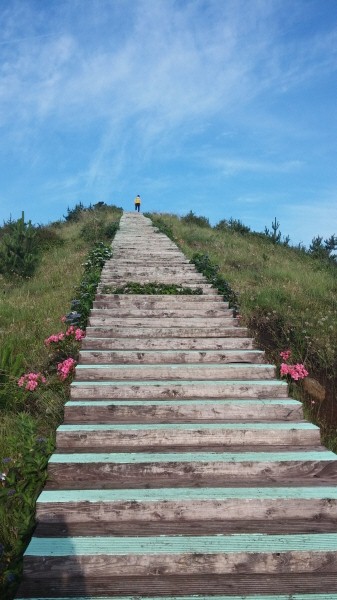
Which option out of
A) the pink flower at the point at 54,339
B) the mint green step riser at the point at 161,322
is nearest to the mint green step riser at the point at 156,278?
the mint green step riser at the point at 161,322

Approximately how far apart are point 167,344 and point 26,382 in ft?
6.05

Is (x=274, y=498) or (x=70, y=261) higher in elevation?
(x=70, y=261)

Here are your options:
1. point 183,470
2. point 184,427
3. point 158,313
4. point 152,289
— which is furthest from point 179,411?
point 152,289

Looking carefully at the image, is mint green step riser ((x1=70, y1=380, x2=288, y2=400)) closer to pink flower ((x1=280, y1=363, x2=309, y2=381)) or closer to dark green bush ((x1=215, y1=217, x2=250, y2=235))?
pink flower ((x1=280, y1=363, x2=309, y2=381))

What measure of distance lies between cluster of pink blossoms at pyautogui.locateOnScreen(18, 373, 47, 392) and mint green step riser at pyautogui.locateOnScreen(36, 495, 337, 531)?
198 cm

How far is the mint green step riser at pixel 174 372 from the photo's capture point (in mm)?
5012

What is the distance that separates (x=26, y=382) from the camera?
16.7 ft

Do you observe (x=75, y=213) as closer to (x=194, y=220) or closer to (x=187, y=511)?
(x=194, y=220)

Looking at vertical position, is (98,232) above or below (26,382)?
above

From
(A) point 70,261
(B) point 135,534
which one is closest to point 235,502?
(B) point 135,534

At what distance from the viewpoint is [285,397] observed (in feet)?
15.4

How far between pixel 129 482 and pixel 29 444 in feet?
3.05

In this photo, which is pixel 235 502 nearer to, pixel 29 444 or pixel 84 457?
pixel 84 457

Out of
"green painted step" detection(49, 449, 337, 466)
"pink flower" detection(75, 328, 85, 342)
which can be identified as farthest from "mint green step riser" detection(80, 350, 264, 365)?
"green painted step" detection(49, 449, 337, 466)
